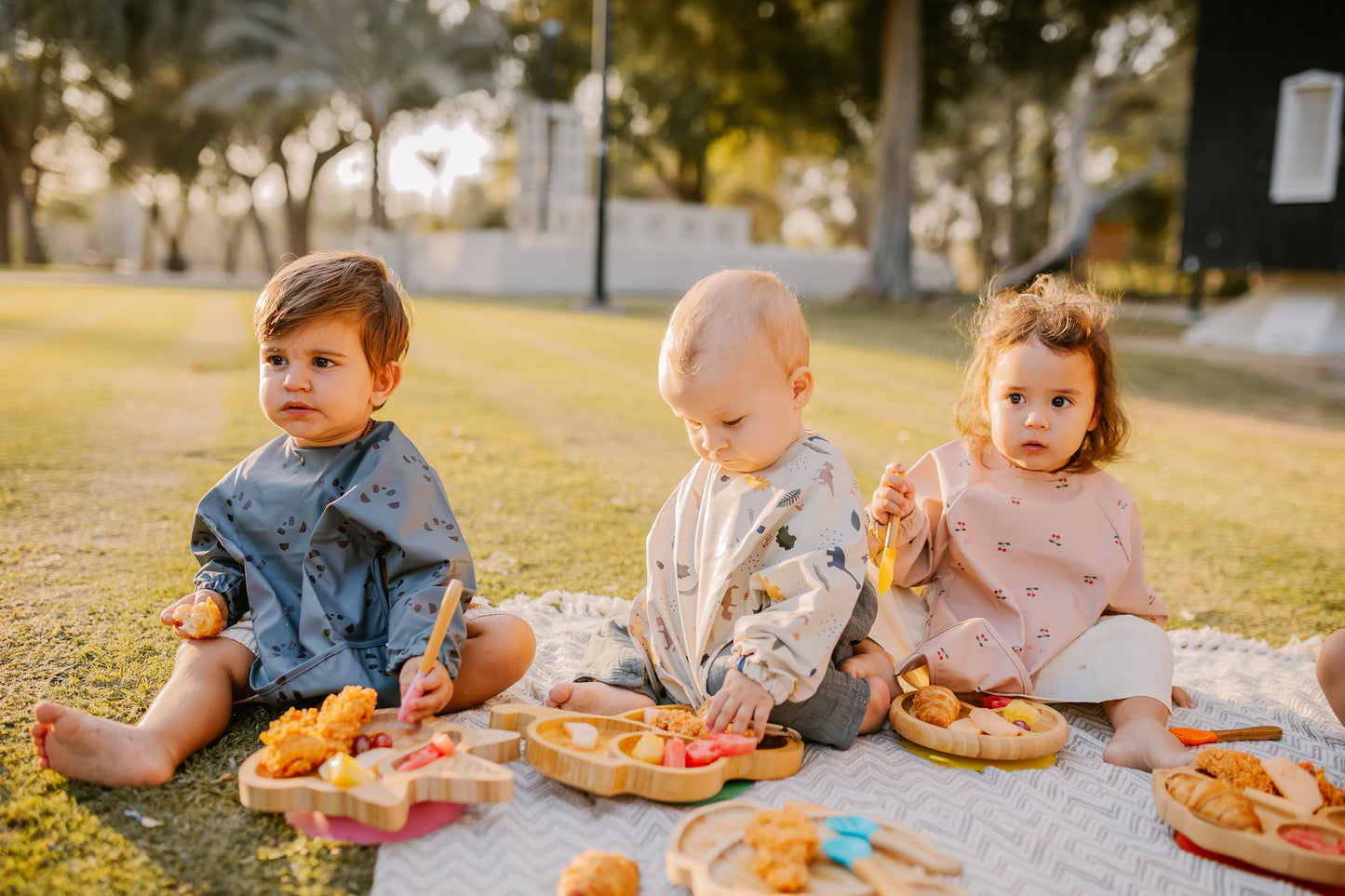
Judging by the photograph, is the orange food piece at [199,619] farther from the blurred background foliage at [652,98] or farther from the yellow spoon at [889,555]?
the blurred background foliage at [652,98]

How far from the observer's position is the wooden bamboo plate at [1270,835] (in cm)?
164

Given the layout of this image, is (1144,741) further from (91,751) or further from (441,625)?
(91,751)

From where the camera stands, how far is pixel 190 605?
217cm

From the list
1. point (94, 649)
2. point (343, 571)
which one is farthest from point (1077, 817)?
point (94, 649)

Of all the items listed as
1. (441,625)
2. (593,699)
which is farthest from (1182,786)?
(441,625)

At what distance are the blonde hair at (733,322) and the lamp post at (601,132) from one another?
1467 cm

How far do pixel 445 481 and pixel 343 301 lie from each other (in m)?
2.41

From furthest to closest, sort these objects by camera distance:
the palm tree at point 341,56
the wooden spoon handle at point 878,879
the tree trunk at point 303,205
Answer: the tree trunk at point 303,205
the palm tree at point 341,56
the wooden spoon handle at point 878,879

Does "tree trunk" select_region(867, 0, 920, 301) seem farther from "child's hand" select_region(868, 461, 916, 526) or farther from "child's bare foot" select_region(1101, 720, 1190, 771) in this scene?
"child's bare foot" select_region(1101, 720, 1190, 771)

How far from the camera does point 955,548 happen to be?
8.60 feet

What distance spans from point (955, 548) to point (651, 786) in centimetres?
119

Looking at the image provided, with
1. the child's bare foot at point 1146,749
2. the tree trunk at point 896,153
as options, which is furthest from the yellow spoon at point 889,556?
the tree trunk at point 896,153

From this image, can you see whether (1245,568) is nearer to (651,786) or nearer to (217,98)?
(651,786)

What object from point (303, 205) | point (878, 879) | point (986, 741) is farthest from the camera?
point (303, 205)
